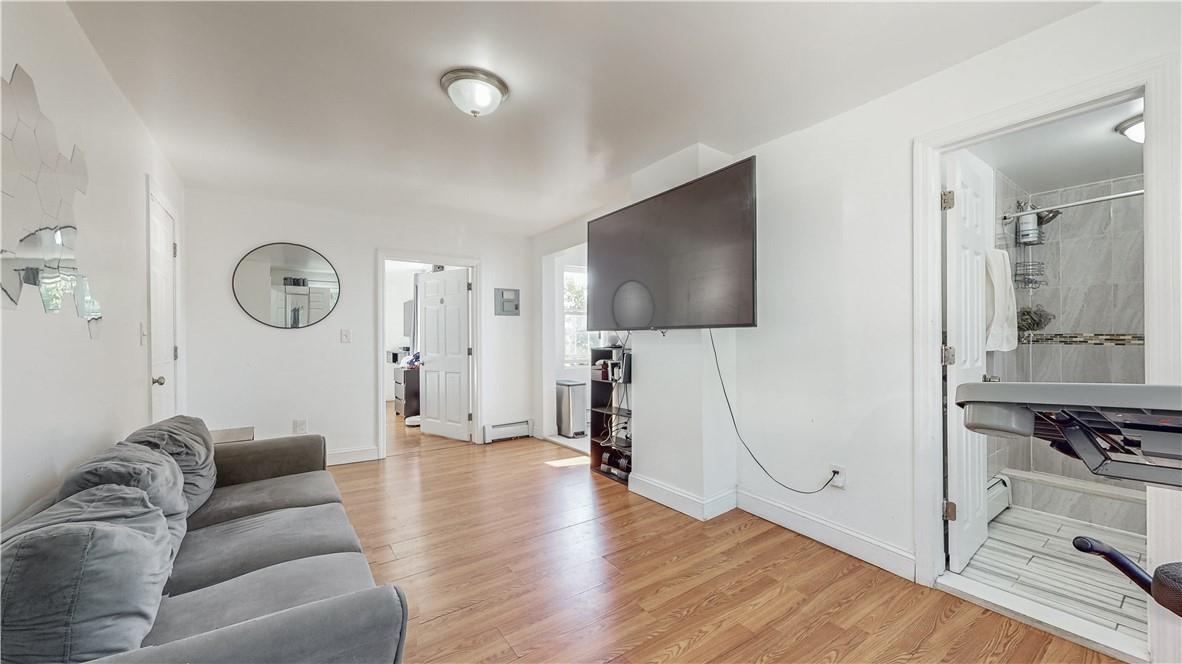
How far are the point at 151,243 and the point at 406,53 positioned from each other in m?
1.87

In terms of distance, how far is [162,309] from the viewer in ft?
9.04

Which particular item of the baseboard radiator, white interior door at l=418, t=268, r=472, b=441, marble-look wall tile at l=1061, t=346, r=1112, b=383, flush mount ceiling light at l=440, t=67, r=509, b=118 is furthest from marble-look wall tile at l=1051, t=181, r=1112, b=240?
white interior door at l=418, t=268, r=472, b=441

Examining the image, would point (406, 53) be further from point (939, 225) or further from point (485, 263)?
point (485, 263)

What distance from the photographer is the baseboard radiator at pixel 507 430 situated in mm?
4824

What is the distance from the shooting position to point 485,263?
485 cm

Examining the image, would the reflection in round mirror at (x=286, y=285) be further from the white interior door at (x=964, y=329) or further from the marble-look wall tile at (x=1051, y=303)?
the marble-look wall tile at (x=1051, y=303)

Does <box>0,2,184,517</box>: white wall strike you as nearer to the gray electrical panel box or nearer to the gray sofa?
the gray sofa

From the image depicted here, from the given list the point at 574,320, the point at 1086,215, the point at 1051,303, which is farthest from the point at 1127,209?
the point at 574,320

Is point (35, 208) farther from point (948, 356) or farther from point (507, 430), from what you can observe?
point (507, 430)

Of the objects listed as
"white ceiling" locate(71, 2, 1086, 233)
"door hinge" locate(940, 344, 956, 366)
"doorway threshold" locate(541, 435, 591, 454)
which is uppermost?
"white ceiling" locate(71, 2, 1086, 233)

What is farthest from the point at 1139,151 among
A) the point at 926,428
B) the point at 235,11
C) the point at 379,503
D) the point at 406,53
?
the point at 379,503

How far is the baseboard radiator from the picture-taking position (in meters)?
4.82

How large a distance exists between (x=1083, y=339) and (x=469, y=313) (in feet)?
16.7

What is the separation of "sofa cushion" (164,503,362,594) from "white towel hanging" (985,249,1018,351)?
3.22m
